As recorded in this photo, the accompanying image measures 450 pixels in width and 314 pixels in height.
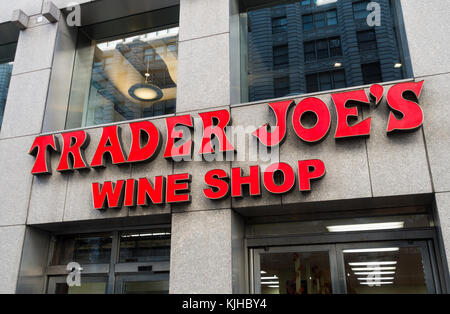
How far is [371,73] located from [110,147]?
5210 mm

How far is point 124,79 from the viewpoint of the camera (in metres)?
9.77

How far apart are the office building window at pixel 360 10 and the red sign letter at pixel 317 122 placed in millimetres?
2456

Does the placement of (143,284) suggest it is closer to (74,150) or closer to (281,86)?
(74,150)

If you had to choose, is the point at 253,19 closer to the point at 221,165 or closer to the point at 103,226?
the point at 221,165

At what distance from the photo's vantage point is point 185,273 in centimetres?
717

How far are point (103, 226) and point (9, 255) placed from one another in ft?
6.07

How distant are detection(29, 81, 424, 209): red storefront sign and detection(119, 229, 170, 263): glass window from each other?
95 centimetres

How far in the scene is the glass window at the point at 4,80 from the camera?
10203mm

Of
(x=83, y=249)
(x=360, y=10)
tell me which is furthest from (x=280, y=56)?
(x=83, y=249)

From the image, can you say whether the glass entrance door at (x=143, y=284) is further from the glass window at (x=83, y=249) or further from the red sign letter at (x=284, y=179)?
the red sign letter at (x=284, y=179)

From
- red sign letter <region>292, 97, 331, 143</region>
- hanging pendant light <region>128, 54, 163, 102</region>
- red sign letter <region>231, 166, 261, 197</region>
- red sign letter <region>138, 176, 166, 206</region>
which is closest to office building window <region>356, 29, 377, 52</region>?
red sign letter <region>292, 97, 331, 143</region>

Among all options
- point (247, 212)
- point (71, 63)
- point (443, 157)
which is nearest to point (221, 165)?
point (247, 212)

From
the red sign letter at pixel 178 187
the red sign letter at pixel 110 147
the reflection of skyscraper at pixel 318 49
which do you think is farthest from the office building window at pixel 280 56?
the red sign letter at pixel 110 147

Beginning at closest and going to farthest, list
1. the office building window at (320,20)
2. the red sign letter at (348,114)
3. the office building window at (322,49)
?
the red sign letter at (348,114) → the office building window at (322,49) → the office building window at (320,20)
